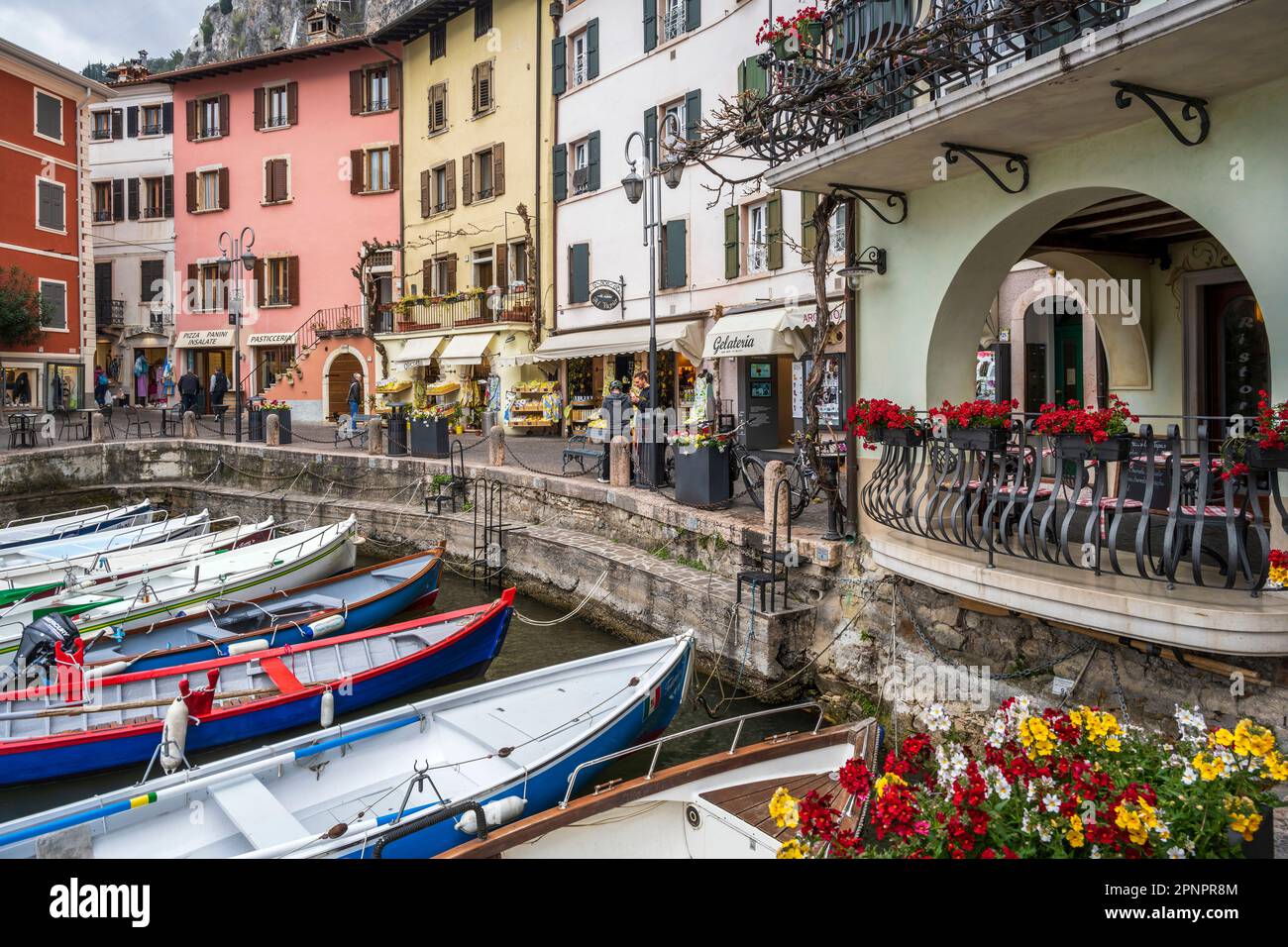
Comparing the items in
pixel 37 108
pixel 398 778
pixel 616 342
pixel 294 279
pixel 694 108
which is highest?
pixel 37 108

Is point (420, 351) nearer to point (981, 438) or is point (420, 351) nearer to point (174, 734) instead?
point (174, 734)

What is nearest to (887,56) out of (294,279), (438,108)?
(438,108)

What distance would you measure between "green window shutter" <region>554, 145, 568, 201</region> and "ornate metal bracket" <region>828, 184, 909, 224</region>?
17.1m

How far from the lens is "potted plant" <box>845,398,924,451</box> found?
7.30 metres

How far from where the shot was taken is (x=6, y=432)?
23391 mm

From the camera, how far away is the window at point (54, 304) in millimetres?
26453

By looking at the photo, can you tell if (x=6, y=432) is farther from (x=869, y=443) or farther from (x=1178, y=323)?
Answer: (x=1178, y=323)

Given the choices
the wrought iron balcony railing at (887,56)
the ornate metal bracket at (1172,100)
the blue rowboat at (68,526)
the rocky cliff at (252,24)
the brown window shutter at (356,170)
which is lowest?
the blue rowboat at (68,526)

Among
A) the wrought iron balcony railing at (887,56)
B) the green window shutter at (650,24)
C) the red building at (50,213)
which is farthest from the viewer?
the red building at (50,213)

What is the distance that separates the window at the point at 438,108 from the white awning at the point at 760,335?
14052mm

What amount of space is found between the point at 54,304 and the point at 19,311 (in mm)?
2347

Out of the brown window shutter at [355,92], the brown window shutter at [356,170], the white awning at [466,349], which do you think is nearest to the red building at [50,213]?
the brown window shutter at [355,92]

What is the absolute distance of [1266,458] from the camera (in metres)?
4.77

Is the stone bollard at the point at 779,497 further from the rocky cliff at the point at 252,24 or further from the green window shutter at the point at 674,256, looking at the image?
the rocky cliff at the point at 252,24
